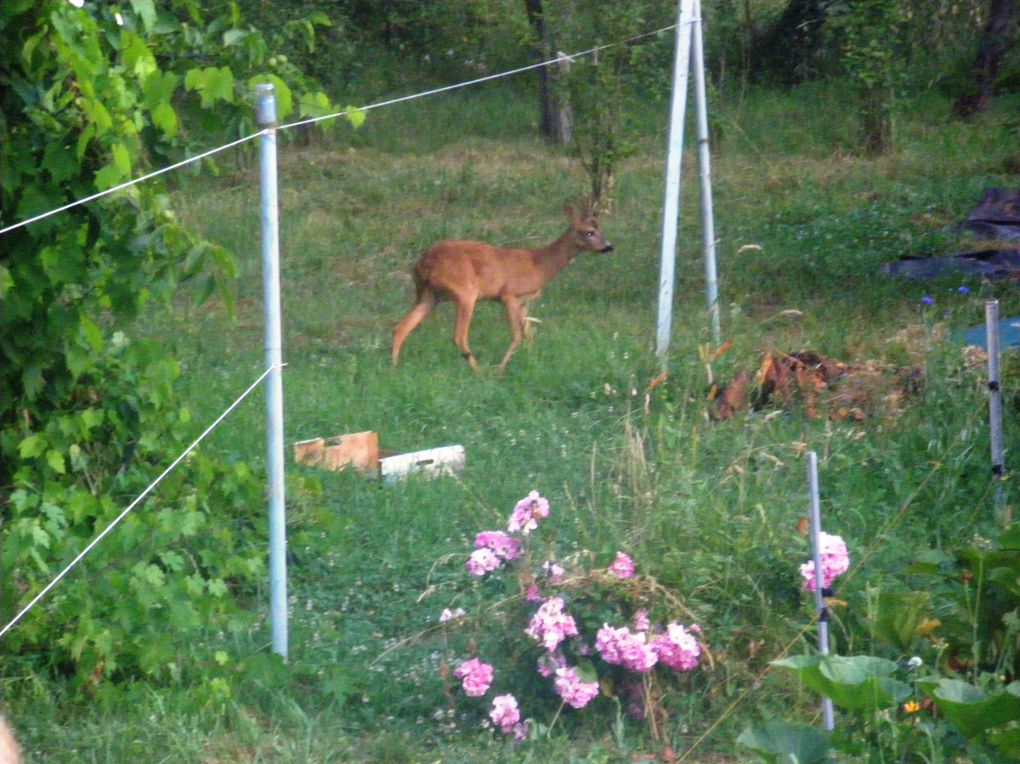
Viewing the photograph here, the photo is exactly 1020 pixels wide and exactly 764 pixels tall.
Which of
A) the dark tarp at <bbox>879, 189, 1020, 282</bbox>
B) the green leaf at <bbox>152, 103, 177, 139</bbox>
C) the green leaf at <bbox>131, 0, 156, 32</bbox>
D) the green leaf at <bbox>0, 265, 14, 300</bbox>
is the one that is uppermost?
the green leaf at <bbox>131, 0, 156, 32</bbox>

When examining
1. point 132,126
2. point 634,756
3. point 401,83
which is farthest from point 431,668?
point 401,83

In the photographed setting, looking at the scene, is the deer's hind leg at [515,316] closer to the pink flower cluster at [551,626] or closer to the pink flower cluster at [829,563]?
the pink flower cluster at [829,563]

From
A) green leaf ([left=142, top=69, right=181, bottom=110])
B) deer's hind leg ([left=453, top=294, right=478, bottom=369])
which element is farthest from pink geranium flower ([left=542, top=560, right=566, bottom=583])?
deer's hind leg ([left=453, top=294, right=478, bottom=369])

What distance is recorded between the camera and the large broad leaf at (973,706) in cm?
295

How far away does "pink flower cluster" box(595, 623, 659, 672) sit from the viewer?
397cm

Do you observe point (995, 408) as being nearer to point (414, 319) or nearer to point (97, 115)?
point (97, 115)

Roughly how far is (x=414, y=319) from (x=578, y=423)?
3.18m

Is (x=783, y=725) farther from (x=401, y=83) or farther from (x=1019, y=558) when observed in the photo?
(x=401, y=83)

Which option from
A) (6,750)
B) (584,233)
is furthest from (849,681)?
(584,233)

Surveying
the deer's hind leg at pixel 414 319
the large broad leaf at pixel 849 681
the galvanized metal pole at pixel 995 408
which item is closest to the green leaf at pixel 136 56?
the large broad leaf at pixel 849 681

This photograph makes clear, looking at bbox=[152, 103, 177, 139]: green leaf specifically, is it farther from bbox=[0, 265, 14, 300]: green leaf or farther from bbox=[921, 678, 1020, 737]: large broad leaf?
bbox=[921, 678, 1020, 737]: large broad leaf

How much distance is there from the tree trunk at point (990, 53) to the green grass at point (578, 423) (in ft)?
2.55

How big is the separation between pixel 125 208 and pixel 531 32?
10872 millimetres

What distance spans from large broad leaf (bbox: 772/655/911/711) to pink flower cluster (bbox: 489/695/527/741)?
1.06 m
